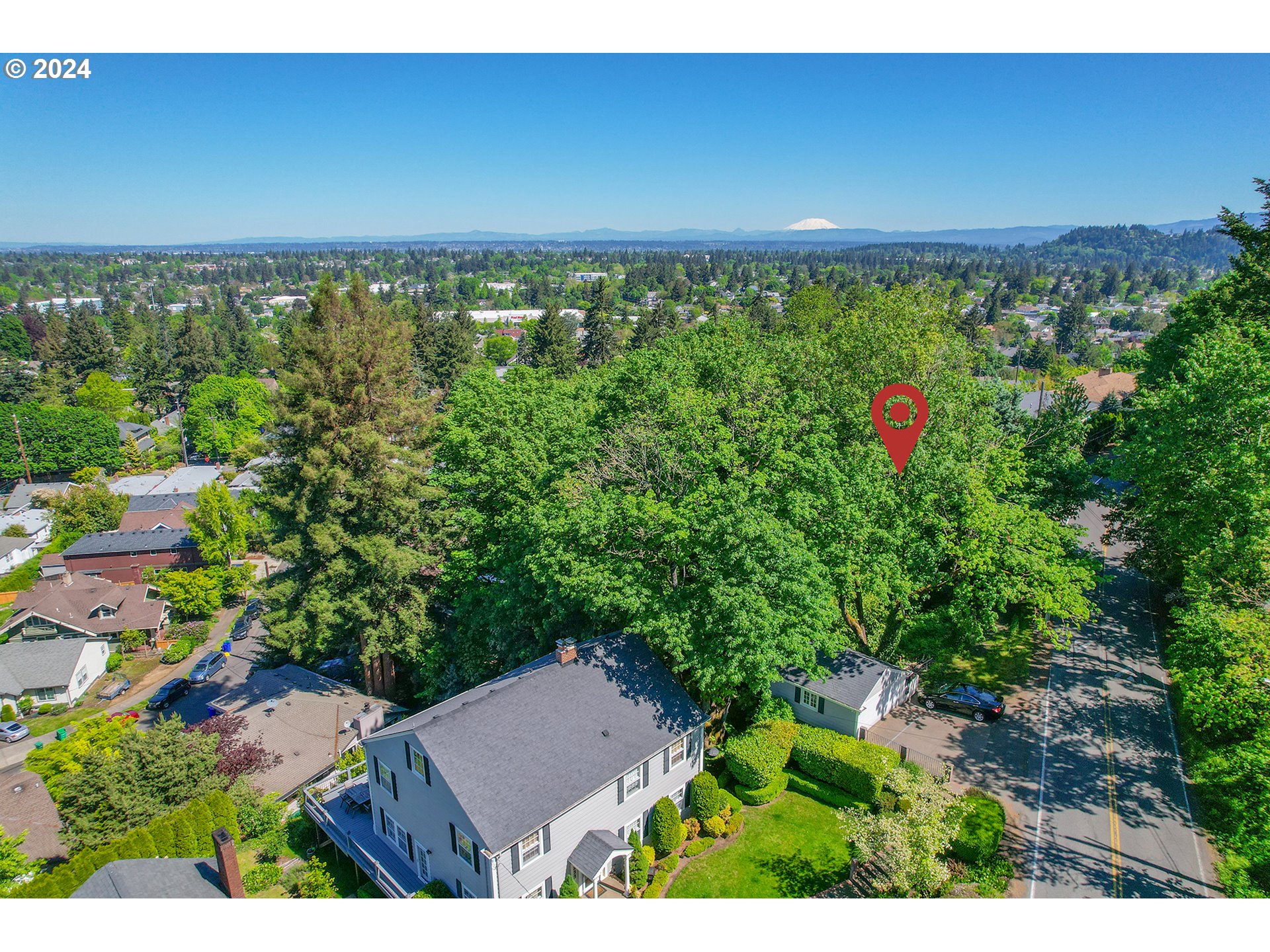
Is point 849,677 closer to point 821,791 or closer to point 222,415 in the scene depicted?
point 821,791

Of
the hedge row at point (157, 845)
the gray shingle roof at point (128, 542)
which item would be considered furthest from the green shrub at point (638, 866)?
the gray shingle roof at point (128, 542)

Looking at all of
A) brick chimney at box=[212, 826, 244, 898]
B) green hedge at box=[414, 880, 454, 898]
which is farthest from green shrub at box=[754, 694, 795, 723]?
brick chimney at box=[212, 826, 244, 898]

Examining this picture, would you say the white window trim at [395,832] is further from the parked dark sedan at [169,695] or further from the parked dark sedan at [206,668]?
the parked dark sedan at [206,668]

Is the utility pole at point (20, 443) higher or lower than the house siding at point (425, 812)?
lower

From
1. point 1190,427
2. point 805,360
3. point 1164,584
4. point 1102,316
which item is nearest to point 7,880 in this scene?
point 805,360

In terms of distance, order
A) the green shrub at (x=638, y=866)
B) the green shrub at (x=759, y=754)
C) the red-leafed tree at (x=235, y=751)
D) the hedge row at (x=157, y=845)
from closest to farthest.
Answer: the hedge row at (x=157, y=845) < the green shrub at (x=638, y=866) < the green shrub at (x=759, y=754) < the red-leafed tree at (x=235, y=751)

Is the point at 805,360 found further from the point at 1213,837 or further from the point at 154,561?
the point at 154,561

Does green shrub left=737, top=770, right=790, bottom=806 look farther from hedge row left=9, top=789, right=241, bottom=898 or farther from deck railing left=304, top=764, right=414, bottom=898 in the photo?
hedge row left=9, top=789, right=241, bottom=898

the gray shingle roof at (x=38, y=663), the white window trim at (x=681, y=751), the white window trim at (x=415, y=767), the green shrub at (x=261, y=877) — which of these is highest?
the white window trim at (x=415, y=767)
